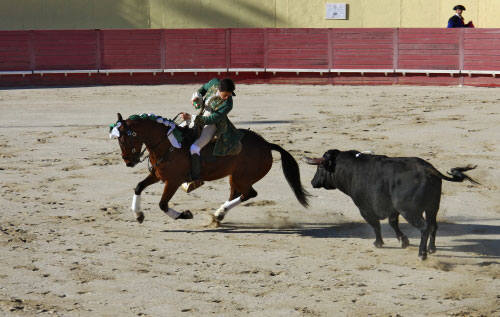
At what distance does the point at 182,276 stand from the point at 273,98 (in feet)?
38.4

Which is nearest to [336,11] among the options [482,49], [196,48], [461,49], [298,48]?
[298,48]

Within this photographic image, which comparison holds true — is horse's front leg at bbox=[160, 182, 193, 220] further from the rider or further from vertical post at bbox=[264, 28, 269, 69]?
vertical post at bbox=[264, 28, 269, 69]

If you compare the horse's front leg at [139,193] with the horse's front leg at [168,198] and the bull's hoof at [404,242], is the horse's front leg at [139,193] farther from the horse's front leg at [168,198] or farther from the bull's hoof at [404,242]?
the bull's hoof at [404,242]

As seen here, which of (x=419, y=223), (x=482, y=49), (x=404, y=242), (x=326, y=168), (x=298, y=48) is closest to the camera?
(x=419, y=223)

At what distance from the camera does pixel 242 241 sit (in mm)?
8258

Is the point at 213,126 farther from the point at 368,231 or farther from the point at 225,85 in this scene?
the point at 368,231

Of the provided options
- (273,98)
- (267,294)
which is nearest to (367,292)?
(267,294)

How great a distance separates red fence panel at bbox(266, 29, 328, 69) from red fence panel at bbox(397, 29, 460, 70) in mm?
1769

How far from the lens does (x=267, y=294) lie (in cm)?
667

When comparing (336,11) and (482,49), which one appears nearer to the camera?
(482,49)

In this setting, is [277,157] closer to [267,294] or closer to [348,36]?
[267,294]

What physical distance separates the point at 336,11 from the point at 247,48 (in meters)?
2.97

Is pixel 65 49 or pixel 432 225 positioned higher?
pixel 65 49

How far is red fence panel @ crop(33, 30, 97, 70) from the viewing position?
2183 cm
